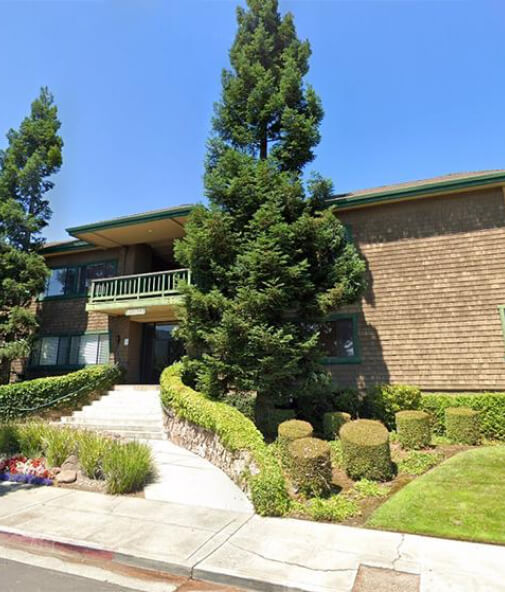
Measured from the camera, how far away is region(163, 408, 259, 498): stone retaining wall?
7.00m

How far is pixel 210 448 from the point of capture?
8836mm

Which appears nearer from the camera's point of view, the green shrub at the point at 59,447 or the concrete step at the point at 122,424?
the green shrub at the point at 59,447

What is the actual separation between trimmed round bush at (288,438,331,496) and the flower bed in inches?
193

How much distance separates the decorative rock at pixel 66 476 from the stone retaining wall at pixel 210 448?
276 centimetres

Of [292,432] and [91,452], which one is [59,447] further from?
[292,432]

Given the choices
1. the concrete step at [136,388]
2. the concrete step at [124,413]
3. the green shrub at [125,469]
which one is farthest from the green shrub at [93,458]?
the concrete step at [136,388]

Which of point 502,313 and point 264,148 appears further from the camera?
point 264,148

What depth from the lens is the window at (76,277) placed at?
1819cm

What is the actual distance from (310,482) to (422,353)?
7037 millimetres

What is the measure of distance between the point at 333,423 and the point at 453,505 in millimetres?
4112

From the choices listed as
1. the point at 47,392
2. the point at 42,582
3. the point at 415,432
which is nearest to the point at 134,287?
the point at 47,392

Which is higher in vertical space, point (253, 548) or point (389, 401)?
point (389, 401)

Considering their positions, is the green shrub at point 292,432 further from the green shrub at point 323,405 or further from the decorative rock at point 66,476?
the decorative rock at point 66,476

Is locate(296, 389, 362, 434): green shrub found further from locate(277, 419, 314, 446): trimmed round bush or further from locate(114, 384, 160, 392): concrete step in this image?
locate(114, 384, 160, 392): concrete step
